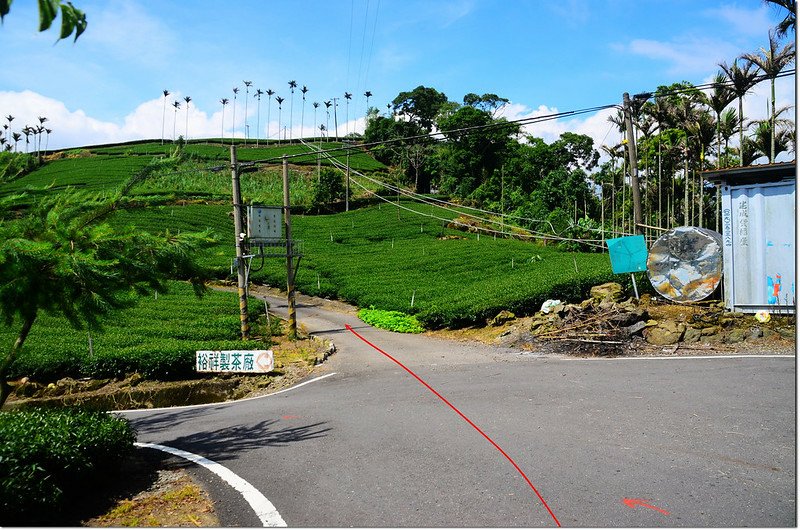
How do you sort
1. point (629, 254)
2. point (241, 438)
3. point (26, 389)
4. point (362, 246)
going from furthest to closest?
point (362, 246) < point (629, 254) < point (26, 389) < point (241, 438)

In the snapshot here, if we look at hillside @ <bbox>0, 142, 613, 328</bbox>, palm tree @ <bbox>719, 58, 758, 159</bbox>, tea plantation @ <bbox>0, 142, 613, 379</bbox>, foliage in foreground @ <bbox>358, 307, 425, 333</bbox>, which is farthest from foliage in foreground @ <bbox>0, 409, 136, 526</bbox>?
palm tree @ <bbox>719, 58, 758, 159</bbox>

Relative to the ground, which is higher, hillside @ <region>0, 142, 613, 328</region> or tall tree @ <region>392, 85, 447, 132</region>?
tall tree @ <region>392, 85, 447, 132</region>

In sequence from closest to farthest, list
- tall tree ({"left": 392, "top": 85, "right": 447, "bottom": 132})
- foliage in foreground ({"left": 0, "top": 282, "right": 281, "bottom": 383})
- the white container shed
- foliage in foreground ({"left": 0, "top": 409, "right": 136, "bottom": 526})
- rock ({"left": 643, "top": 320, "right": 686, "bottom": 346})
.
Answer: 1. foliage in foreground ({"left": 0, "top": 409, "right": 136, "bottom": 526})
2. the white container shed
3. rock ({"left": 643, "top": 320, "right": 686, "bottom": 346})
4. foliage in foreground ({"left": 0, "top": 282, "right": 281, "bottom": 383})
5. tall tree ({"left": 392, "top": 85, "right": 447, "bottom": 132})

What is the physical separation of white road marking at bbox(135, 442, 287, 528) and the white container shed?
13195mm

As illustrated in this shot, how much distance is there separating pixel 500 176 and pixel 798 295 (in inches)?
2320

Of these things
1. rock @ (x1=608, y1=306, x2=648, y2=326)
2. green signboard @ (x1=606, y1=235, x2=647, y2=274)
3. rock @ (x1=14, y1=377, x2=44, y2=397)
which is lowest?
rock @ (x1=14, y1=377, x2=44, y2=397)

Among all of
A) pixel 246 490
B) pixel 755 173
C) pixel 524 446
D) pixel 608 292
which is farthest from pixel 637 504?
pixel 608 292

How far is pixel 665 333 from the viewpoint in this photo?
1482 cm

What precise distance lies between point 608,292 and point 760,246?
4.78 meters

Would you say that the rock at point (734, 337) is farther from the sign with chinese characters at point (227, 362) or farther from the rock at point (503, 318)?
the sign with chinese characters at point (227, 362)

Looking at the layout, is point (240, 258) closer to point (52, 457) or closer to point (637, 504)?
point (52, 457)

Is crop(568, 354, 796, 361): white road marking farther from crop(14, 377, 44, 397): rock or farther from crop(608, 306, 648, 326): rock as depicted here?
crop(14, 377, 44, 397): rock

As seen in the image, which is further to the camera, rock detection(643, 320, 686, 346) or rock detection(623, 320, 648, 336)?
rock detection(623, 320, 648, 336)

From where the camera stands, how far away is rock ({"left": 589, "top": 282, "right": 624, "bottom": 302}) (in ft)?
58.8
